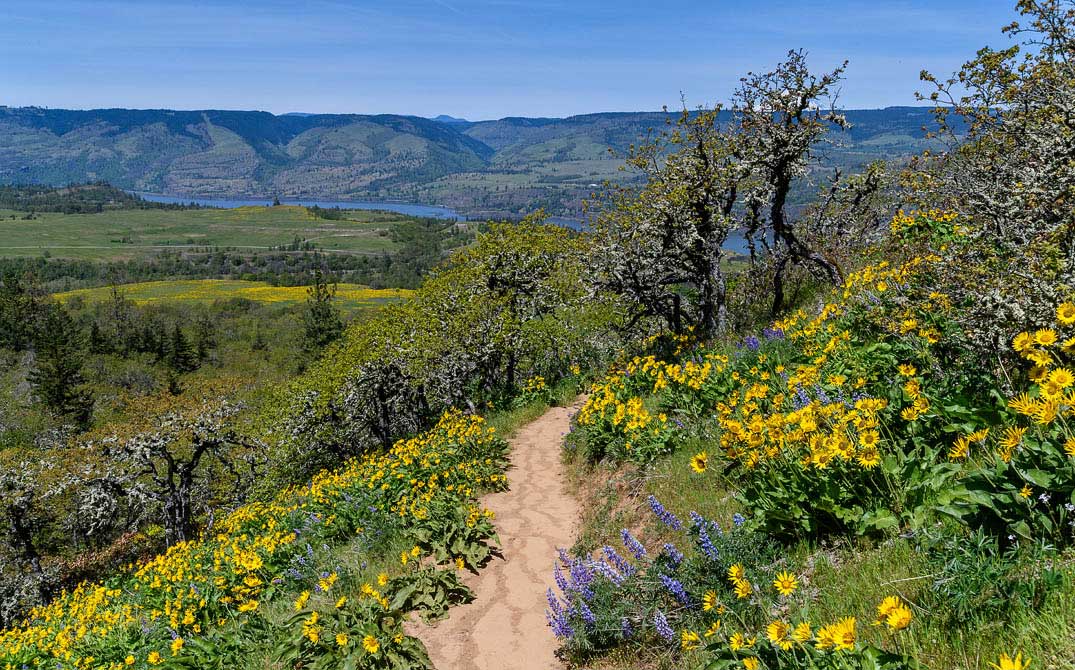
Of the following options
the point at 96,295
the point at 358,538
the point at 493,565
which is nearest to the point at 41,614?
the point at 358,538

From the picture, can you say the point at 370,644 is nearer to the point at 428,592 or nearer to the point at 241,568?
the point at 428,592

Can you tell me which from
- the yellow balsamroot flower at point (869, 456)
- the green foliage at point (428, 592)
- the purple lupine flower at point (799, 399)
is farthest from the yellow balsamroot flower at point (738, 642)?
the green foliage at point (428, 592)

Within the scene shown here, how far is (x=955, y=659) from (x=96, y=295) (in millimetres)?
157960

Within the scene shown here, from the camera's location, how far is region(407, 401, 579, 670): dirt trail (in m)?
5.34

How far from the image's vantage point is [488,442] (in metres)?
11.5

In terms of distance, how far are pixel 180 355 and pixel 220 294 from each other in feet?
172

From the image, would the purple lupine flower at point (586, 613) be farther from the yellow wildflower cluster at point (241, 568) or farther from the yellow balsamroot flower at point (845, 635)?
the yellow balsamroot flower at point (845, 635)

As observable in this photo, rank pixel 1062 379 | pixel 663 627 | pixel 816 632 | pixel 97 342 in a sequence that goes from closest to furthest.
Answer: pixel 1062 379 < pixel 816 632 < pixel 663 627 < pixel 97 342

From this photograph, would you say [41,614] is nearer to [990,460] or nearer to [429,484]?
[429,484]

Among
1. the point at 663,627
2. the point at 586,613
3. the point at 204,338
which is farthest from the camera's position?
the point at 204,338

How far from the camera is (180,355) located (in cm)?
9019

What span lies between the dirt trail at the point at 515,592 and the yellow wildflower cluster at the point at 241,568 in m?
0.69

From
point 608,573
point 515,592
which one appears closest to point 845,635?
point 608,573

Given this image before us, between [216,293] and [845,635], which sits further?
[216,293]
